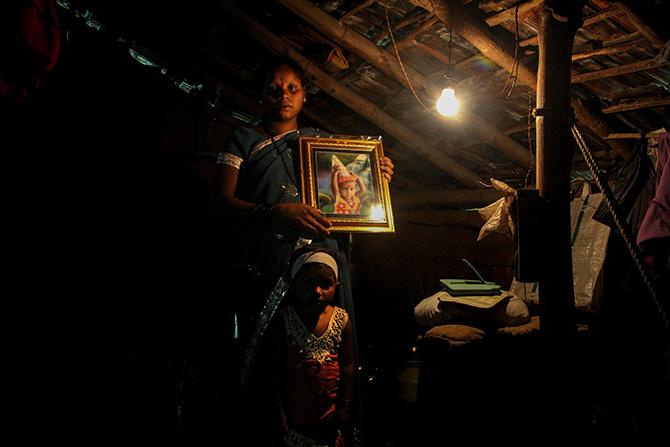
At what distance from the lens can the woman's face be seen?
2979 mm

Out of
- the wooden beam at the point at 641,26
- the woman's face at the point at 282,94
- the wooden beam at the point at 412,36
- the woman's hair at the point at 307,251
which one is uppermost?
the wooden beam at the point at 412,36

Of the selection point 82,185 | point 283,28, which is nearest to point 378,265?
point 283,28

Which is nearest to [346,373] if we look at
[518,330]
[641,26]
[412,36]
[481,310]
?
[481,310]

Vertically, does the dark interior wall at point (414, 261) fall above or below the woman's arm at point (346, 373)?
above

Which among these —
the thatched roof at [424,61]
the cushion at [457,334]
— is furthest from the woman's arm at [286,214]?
the cushion at [457,334]

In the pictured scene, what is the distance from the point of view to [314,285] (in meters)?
2.86

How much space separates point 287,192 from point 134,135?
3.39 metres

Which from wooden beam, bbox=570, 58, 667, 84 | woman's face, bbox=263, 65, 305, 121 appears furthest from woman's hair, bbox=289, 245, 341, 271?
wooden beam, bbox=570, 58, 667, 84

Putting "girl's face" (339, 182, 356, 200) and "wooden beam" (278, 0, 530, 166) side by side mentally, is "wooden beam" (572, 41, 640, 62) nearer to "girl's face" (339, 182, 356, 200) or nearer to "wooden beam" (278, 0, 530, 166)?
"wooden beam" (278, 0, 530, 166)

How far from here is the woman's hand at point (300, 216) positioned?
2.51 m

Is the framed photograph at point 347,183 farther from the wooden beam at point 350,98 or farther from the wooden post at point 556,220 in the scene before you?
the wooden beam at point 350,98

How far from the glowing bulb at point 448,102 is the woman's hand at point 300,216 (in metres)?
2.21

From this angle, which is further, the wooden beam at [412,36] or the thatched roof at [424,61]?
the wooden beam at [412,36]

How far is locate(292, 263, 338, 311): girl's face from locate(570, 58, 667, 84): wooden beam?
3.35 m
